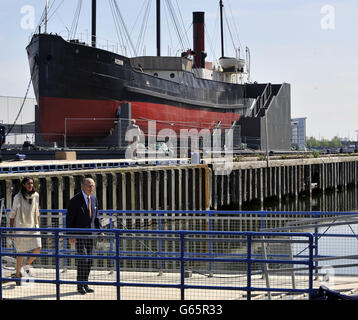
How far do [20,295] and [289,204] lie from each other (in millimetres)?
32120

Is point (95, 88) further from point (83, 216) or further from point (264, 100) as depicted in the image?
point (83, 216)

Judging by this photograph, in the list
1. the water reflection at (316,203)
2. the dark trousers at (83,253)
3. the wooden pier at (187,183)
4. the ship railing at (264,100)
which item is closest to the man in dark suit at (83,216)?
the dark trousers at (83,253)

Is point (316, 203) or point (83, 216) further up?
point (83, 216)

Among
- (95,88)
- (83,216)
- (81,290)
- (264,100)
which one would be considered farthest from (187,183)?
(264,100)

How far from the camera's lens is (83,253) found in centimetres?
994

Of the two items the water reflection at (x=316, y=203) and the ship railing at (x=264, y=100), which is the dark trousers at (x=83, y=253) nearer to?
the water reflection at (x=316, y=203)

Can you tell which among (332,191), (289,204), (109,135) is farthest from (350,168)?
(109,135)

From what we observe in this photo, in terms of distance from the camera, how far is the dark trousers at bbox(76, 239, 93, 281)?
9859mm

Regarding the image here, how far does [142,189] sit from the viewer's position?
27.8m

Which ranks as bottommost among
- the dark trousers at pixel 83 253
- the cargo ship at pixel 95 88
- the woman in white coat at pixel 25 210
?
the dark trousers at pixel 83 253

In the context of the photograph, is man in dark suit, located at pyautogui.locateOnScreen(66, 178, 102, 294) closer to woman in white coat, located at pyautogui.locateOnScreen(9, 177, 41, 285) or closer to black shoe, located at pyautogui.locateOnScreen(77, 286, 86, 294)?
black shoe, located at pyautogui.locateOnScreen(77, 286, 86, 294)

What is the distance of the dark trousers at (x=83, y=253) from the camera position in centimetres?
986

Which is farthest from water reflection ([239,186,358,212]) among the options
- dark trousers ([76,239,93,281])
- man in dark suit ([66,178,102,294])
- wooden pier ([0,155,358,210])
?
dark trousers ([76,239,93,281])
